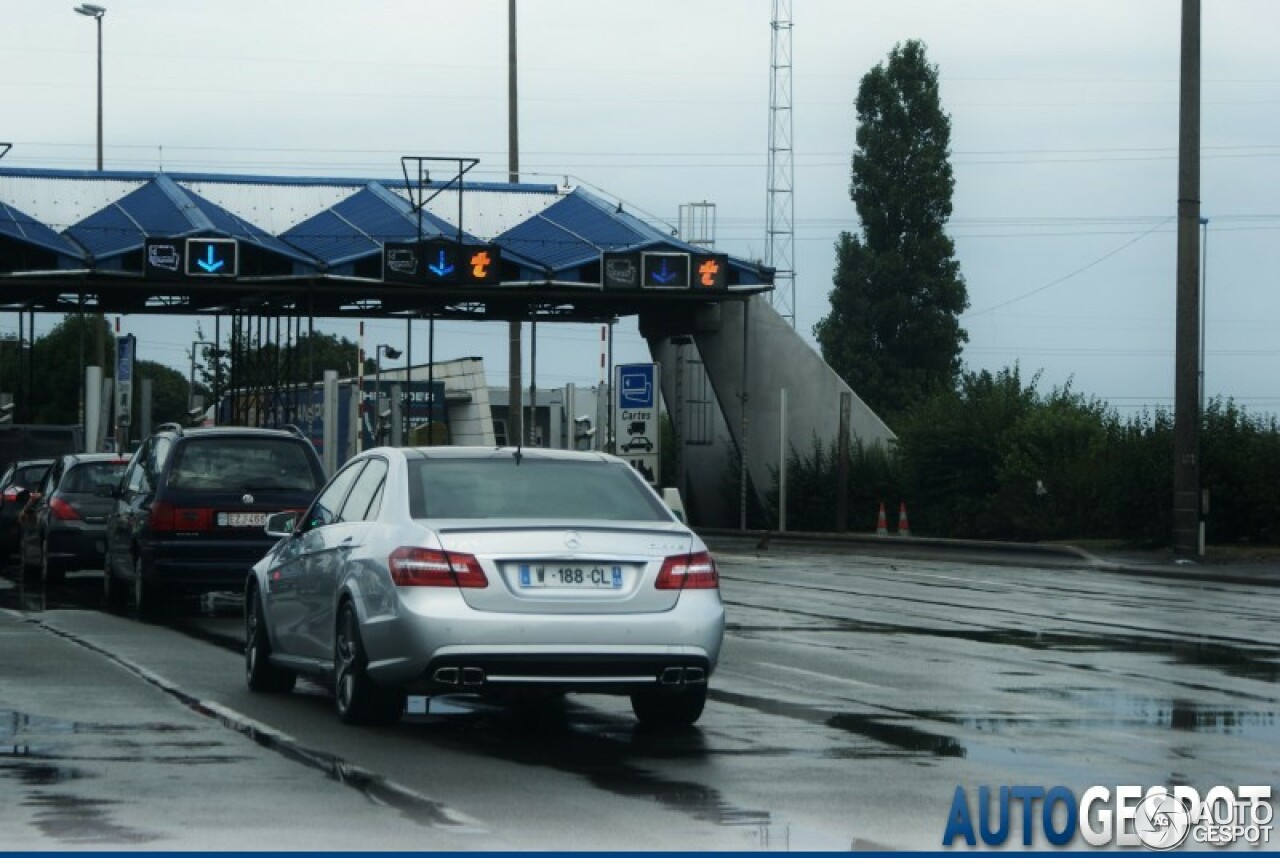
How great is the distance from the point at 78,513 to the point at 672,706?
1525 centimetres

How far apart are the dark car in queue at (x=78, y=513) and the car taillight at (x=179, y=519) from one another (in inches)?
183

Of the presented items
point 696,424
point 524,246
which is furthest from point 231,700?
point 696,424

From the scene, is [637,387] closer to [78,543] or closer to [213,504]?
[78,543]

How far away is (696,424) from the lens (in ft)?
182

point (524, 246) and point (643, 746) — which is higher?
point (524, 246)

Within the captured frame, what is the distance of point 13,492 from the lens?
31.9 metres

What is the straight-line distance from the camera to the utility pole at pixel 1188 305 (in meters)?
34.2

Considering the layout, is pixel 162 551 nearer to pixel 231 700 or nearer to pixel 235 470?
pixel 235 470

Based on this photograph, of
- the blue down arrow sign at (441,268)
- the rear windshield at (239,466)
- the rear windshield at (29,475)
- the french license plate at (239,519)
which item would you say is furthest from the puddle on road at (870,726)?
the blue down arrow sign at (441,268)

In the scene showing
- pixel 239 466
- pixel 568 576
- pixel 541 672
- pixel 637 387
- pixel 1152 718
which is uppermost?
pixel 637 387

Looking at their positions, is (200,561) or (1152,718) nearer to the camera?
(1152,718)

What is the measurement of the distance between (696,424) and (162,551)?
35.4m

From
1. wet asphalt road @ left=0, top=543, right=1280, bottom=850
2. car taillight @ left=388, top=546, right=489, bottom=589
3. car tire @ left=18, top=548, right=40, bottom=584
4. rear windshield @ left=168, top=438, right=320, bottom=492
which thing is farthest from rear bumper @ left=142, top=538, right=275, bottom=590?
car taillight @ left=388, top=546, right=489, bottom=589

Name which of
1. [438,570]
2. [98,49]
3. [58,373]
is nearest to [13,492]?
[438,570]
